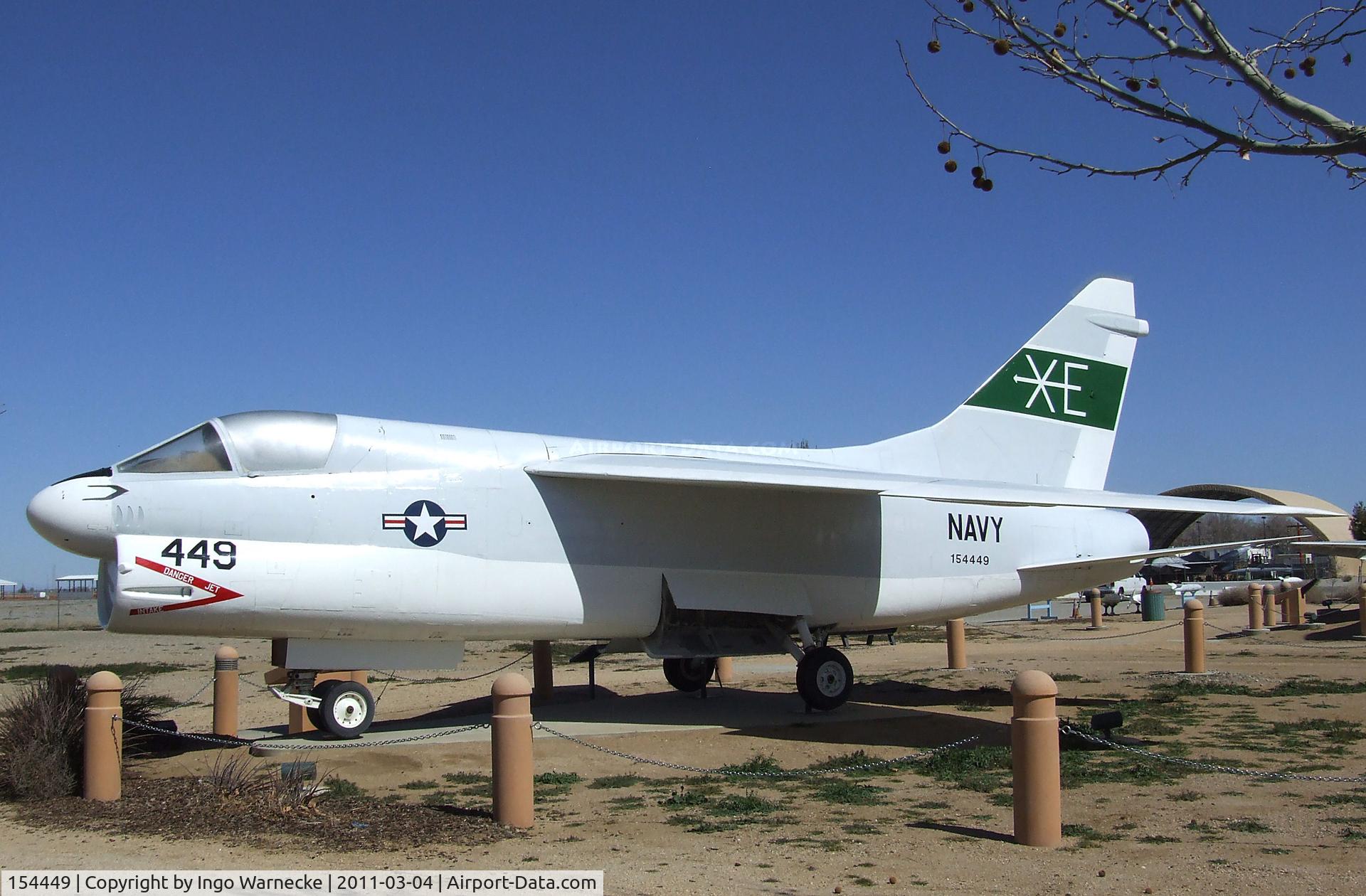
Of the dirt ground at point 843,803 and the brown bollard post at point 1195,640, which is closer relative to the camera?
the dirt ground at point 843,803

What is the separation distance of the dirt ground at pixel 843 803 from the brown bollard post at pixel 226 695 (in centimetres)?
169

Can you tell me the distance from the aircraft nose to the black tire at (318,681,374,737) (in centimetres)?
264

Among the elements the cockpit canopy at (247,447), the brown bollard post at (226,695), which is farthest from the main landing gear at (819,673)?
the brown bollard post at (226,695)

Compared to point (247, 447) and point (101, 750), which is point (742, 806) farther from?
point (247, 447)

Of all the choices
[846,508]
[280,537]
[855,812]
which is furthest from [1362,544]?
[280,537]

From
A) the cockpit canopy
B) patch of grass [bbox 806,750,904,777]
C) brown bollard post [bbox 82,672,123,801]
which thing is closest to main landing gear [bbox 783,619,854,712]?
patch of grass [bbox 806,750,904,777]

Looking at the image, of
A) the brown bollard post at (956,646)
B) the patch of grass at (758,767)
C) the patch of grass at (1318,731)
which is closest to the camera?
the patch of grass at (758,767)

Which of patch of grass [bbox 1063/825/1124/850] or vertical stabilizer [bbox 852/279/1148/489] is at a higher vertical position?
vertical stabilizer [bbox 852/279/1148/489]

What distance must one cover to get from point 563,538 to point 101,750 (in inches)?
198

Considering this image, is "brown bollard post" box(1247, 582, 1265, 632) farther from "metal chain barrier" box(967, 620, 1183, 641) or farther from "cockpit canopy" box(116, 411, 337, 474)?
"cockpit canopy" box(116, 411, 337, 474)

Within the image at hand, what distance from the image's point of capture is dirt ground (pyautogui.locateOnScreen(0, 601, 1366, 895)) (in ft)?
20.9

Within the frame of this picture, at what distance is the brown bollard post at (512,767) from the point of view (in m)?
7.46

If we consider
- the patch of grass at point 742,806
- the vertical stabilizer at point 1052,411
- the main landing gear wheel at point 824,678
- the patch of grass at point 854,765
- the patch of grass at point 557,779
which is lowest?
the patch of grass at point 854,765

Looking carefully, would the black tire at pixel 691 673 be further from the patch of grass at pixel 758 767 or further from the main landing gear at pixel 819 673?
the patch of grass at pixel 758 767
